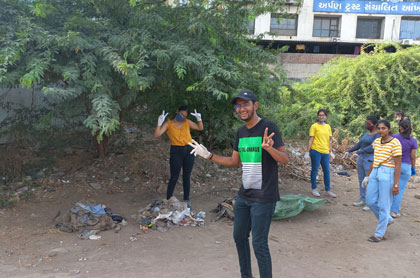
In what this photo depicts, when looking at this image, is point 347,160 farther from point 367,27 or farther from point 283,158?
point 367,27

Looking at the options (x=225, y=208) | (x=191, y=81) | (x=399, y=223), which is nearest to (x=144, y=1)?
(x=191, y=81)

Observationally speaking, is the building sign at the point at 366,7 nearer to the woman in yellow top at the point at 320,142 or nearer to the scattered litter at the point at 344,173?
the scattered litter at the point at 344,173

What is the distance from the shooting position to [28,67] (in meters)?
3.71

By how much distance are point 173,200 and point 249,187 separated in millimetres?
2625

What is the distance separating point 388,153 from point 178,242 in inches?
116

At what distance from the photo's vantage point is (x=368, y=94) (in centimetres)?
1198

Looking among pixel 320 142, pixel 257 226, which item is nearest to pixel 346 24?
pixel 320 142

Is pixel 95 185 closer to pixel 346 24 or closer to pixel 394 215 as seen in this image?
pixel 394 215

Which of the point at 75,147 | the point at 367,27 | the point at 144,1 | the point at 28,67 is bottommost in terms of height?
the point at 75,147

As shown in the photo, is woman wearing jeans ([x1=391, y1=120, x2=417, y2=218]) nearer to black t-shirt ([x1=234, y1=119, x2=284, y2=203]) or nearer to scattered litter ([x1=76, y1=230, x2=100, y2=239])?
black t-shirt ([x1=234, y1=119, x2=284, y2=203])

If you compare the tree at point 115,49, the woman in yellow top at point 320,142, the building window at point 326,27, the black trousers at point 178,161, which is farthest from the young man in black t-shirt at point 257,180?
the building window at point 326,27

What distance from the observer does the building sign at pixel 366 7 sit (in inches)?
1017

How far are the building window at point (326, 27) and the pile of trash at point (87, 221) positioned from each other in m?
27.2

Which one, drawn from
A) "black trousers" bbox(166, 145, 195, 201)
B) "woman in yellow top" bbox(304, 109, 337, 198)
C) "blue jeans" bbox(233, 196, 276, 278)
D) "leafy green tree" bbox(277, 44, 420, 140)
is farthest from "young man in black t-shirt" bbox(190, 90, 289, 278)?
"leafy green tree" bbox(277, 44, 420, 140)
